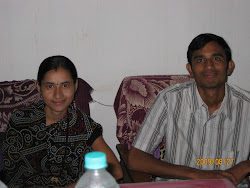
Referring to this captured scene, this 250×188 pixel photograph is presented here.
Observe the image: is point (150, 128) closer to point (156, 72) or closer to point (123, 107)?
point (123, 107)

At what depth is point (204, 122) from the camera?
5.76ft

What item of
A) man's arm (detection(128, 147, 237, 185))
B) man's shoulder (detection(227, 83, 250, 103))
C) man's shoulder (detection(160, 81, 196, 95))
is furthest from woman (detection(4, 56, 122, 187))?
man's shoulder (detection(227, 83, 250, 103))

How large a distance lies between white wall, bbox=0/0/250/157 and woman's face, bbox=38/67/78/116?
78 centimetres

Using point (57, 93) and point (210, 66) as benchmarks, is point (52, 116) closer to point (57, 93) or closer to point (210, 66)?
point (57, 93)

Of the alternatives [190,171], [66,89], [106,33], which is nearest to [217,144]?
[190,171]

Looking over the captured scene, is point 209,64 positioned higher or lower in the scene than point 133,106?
higher

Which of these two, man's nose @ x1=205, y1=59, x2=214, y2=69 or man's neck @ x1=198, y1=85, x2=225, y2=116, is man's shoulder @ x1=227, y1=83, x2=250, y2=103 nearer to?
man's neck @ x1=198, y1=85, x2=225, y2=116

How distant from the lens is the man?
1737 mm

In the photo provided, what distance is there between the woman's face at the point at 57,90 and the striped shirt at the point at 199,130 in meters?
0.45

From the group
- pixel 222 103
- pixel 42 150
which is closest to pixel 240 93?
pixel 222 103

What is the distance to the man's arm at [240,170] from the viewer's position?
158 centimetres

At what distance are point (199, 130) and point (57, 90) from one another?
82 centimetres
